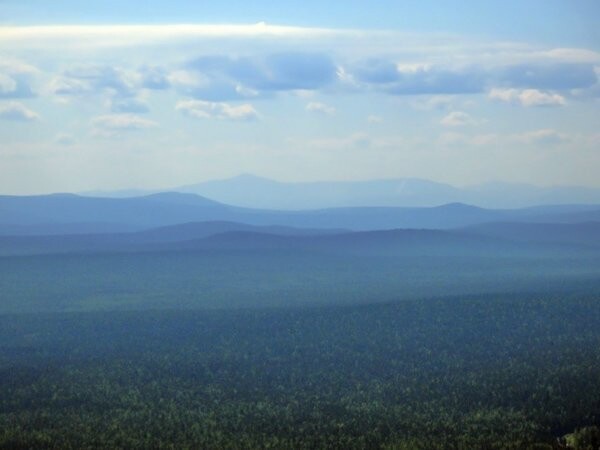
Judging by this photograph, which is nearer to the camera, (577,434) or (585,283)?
(577,434)

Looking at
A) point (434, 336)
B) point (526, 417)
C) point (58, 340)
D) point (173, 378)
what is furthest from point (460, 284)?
point (526, 417)

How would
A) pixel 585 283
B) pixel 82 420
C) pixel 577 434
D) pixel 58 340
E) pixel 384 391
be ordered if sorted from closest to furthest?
1. pixel 577 434
2. pixel 82 420
3. pixel 384 391
4. pixel 58 340
5. pixel 585 283

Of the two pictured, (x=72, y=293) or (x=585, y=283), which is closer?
(x=585, y=283)

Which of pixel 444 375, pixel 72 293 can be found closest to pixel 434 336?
pixel 444 375

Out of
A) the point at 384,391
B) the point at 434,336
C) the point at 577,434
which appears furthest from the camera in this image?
the point at 434,336

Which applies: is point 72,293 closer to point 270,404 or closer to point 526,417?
point 270,404

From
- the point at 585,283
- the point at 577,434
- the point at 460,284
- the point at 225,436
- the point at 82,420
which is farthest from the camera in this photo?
the point at 460,284

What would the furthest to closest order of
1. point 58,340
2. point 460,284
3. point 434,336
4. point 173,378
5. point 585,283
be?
1. point 460,284
2. point 585,283
3. point 58,340
4. point 434,336
5. point 173,378

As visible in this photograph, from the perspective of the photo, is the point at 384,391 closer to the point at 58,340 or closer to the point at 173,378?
the point at 173,378
